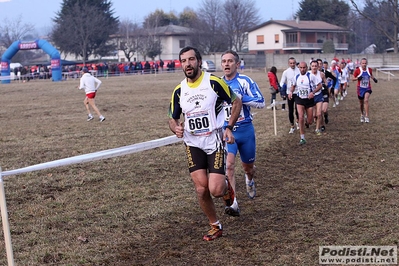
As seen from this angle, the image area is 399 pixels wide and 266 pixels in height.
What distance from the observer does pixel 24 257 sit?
21.5 ft

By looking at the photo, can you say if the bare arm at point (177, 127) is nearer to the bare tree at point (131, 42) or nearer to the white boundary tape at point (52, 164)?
the white boundary tape at point (52, 164)

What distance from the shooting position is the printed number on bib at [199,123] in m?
6.81

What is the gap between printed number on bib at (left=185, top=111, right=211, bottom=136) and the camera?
6809mm

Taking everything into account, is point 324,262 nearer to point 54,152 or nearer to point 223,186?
point 223,186

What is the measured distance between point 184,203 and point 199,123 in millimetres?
2457

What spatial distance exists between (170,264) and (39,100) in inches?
1097

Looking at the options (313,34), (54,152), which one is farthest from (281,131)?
(313,34)

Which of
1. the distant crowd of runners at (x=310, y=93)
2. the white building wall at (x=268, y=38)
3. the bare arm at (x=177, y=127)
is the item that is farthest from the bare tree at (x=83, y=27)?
the bare arm at (x=177, y=127)

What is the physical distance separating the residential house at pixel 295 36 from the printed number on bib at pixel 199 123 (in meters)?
90.7

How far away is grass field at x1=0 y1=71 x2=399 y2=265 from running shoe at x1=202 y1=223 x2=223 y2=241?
0.12m

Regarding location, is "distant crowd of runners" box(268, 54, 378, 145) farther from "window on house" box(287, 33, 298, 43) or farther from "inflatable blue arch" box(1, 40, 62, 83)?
"window on house" box(287, 33, 298, 43)

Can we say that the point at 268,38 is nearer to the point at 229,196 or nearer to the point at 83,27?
the point at 83,27

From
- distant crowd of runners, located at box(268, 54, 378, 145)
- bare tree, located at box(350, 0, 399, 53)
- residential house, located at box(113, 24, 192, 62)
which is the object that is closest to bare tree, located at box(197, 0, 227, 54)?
residential house, located at box(113, 24, 192, 62)

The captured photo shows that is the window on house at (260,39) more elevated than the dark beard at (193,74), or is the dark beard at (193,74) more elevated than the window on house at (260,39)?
the window on house at (260,39)
